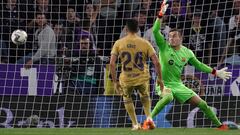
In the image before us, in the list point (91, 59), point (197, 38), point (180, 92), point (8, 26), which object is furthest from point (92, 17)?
point (180, 92)

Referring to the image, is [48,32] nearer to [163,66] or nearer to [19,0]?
[19,0]

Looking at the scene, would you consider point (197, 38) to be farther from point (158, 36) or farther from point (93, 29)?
point (158, 36)

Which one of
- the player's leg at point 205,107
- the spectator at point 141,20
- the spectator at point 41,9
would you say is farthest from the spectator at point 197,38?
the spectator at point 41,9

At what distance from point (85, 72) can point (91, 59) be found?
0.36 meters

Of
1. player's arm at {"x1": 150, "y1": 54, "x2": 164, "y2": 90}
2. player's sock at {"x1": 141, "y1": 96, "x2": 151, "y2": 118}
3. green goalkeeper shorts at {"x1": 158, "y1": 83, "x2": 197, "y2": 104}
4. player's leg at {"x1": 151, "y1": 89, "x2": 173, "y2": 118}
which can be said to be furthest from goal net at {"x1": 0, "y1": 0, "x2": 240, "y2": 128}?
player's arm at {"x1": 150, "y1": 54, "x2": 164, "y2": 90}

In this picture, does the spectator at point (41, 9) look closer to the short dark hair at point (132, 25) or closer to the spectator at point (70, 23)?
the spectator at point (70, 23)

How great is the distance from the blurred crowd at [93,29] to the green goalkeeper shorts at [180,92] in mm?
3014

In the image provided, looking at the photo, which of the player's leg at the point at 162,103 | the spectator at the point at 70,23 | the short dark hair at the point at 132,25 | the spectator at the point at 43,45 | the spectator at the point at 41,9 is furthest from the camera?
the spectator at the point at 41,9

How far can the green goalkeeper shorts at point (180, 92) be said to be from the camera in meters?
14.9

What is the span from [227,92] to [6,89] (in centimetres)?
545

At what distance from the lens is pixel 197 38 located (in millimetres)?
18297

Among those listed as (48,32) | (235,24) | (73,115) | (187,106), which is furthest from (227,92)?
(48,32)

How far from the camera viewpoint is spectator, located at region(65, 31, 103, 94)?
1789 centimetres

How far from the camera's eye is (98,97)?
17188 millimetres
